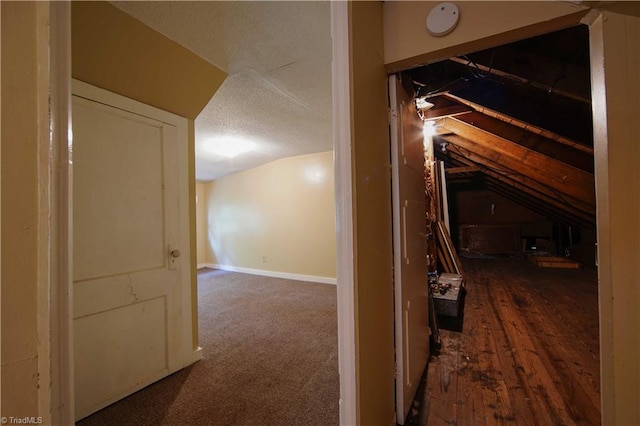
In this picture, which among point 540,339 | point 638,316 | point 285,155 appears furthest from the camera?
point 285,155

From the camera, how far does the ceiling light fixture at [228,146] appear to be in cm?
332

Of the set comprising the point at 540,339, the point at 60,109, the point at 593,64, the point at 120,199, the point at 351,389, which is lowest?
the point at 540,339

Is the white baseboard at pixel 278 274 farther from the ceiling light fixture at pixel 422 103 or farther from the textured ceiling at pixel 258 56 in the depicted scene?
the ceiling light fixture at pixel 422 103

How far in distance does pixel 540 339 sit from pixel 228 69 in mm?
3267

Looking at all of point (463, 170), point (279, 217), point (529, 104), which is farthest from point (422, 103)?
point (463, 170)

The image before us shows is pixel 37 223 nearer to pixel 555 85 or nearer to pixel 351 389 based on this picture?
pixel 351 389

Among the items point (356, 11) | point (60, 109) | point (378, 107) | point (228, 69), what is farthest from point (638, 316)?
point (228, 69)

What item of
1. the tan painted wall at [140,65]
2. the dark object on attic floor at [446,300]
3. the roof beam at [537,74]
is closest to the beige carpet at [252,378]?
the tan painted wall at [140,65]

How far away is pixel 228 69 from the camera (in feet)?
5.91

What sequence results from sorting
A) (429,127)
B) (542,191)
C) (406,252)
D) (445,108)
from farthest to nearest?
(542,191) → (429,127) → (445,108) → (406,252)

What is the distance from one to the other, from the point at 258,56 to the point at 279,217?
3246 mm
